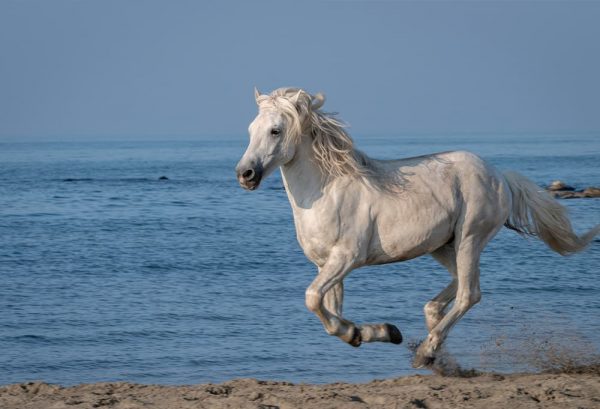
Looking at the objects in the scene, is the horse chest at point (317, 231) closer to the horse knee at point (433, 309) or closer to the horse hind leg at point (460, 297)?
the horse hind leg at point (460, 297)

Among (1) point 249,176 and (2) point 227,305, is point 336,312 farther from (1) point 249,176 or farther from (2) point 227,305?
(2) point 227,305

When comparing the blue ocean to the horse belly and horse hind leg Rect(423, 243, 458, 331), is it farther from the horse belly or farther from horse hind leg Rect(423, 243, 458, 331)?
the horse belly

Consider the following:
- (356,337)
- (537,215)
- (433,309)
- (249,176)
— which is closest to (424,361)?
(433,309)

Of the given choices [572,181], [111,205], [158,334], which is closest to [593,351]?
[158,334]

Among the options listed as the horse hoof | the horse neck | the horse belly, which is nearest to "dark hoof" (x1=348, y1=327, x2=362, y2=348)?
the horse belly

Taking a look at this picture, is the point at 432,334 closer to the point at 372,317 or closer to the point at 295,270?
the point at 372,317

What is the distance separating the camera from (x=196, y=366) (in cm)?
906

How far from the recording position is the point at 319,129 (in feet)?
21.7

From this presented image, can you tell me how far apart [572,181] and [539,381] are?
31.2 metres

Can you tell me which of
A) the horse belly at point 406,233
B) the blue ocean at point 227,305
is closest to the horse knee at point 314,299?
the horse belly at point 406,233

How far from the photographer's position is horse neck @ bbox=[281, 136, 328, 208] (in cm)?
658

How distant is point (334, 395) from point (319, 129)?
5.53 feet

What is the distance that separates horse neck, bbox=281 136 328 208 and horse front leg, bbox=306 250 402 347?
1.43ft

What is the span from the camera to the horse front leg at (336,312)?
637 cm
